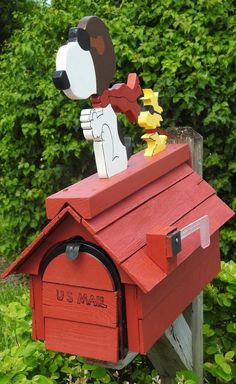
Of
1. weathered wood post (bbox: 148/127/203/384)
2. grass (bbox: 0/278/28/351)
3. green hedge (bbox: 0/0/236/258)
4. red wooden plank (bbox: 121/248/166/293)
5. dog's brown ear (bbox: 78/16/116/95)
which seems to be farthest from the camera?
green hedge (bbox: 0/0/236/258)

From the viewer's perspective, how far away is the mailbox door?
1592 mm

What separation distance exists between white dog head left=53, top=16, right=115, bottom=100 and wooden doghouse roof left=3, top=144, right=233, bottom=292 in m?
0.28

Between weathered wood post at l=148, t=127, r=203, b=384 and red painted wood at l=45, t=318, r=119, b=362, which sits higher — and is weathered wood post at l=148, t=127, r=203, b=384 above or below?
below

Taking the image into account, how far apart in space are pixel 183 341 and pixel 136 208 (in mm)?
661

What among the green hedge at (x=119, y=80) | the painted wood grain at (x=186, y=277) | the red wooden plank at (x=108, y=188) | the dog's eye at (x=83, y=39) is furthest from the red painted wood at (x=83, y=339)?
the green hedge at (x=119, y=80)

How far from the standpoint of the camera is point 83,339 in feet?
5.45

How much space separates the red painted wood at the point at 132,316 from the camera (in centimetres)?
159

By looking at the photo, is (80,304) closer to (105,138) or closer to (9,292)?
(105,138)

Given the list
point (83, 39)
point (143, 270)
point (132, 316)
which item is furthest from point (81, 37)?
point (132, 316)

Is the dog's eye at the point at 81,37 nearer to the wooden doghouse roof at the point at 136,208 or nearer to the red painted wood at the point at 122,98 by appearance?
the red painted wood at the point at 122,98

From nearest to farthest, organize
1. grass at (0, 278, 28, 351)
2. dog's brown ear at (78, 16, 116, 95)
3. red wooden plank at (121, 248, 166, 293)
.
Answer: red wooden plank at (121, 248, 166, 293) → dog's brown ear at (78, 16, 116, 95) → grass at (0, 278, 28, 351)

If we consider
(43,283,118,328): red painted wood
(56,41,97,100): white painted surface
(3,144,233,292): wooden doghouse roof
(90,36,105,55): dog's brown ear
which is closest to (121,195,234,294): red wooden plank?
(3,144,233,292): wooden doghouse roof

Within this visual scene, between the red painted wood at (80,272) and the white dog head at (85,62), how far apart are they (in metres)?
0.46

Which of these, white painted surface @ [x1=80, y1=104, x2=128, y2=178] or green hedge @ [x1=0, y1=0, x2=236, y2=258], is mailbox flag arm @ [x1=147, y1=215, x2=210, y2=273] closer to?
white painted surface @ [x1=80, y1=104, x2=128, y2=178]
